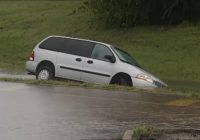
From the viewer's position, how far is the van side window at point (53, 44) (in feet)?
67.2

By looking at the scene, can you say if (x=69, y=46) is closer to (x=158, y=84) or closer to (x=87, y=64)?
(x=87, y=64)

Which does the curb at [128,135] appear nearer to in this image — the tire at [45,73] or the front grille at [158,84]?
the front grille at [158,84]

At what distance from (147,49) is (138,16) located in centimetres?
475

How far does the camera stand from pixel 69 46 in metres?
20.4

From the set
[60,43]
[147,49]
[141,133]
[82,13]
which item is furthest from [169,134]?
[82,13]

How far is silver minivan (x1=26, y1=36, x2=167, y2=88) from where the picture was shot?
62.8ft

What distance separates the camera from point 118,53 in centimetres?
1977

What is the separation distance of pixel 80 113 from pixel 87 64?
722cm

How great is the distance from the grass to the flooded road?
24.7ft

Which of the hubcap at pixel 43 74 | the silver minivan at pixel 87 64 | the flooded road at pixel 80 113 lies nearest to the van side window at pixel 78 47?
the silver minivan at pixel 87 64

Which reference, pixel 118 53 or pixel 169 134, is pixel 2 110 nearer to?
pixel 169 134

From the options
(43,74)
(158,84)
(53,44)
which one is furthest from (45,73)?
(158,84)

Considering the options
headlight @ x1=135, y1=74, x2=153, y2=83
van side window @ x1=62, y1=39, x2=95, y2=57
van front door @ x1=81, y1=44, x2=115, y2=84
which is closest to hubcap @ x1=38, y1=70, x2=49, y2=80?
van side window @ x1=62, y1=39, x2=95, y2=57

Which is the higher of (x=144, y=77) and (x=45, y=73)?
(x=144, y=77)
